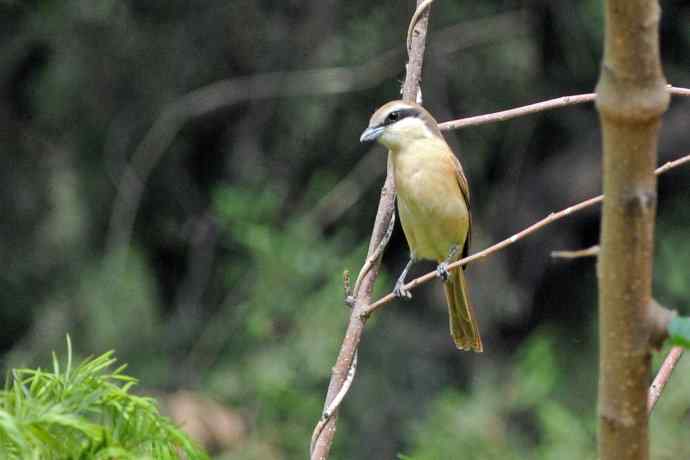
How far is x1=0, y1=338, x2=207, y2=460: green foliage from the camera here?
94 cm

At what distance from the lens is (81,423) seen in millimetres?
958

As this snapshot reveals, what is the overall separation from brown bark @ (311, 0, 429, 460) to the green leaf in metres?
0.59

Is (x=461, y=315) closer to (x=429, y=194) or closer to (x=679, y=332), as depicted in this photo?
(x=429, y=194)

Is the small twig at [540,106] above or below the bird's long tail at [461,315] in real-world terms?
above

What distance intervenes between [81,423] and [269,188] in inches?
156

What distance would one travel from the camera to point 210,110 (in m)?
4.96

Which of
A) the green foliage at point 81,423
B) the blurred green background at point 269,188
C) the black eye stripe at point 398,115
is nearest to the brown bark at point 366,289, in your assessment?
the green foliage at point 81,423

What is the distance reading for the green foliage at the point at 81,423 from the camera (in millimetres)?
943

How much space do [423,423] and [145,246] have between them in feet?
4.98

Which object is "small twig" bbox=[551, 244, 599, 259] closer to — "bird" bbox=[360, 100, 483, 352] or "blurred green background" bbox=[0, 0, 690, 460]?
"bird" bbox=[360, 100, 483, 352]

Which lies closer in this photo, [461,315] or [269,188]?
[461,315]

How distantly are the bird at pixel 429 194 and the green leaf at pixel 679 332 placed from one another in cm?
183

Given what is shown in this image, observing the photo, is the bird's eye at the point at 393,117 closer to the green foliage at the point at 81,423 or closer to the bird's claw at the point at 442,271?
the bird's claw at the point at 442,271

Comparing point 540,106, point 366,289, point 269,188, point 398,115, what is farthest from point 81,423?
point 269,188
